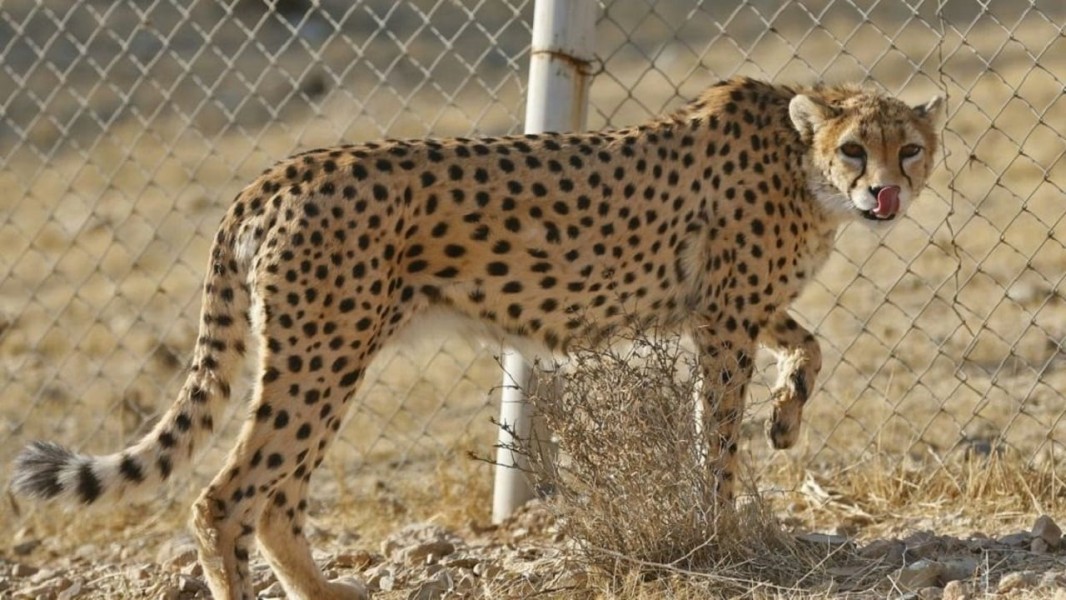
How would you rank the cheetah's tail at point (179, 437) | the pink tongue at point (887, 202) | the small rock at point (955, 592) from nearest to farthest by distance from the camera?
the small rock at point (955, 592) → the cheetah's tail at point (179, 437) → the pink tongue at point (887, 202)

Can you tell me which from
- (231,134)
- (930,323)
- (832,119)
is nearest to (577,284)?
(832,119)

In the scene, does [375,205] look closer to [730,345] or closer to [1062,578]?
[730,345]

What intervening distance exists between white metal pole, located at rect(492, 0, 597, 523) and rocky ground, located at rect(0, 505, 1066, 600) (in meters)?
0.35

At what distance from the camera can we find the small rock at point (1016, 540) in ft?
14.0

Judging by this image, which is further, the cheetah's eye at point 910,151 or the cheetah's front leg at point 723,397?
the cheetah's eye at point 910,151

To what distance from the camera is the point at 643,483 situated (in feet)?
13.1

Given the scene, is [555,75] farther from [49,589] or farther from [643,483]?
[49,589]

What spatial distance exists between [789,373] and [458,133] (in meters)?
6.82

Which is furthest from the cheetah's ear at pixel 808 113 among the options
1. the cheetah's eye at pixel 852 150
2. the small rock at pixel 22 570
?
the small rock at pixel 22 570

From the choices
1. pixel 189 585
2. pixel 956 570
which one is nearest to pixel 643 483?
pixel 956 570

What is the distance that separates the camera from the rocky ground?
393 cm

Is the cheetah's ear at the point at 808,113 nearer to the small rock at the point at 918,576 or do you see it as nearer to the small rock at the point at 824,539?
the small rock at the point at 824,539

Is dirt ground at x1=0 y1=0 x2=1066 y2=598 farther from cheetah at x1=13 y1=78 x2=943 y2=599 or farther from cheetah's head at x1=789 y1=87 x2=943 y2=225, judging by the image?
cheetah at x1=13 y1=78 x2=943 y2=599

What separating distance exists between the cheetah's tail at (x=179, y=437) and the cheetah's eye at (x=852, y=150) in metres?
1.71
